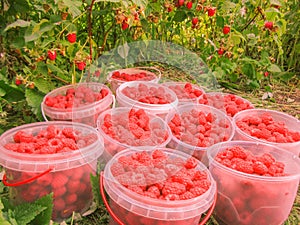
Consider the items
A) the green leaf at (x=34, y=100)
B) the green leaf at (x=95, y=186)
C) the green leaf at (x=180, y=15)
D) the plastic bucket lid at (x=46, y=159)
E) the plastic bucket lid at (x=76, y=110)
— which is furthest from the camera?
the green leaf at (x=180, y=15)

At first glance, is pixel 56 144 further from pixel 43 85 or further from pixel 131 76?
pixel 131 76

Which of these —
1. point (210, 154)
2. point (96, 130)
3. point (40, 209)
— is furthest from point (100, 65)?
point (40, 209)

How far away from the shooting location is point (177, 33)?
2529 millimetres

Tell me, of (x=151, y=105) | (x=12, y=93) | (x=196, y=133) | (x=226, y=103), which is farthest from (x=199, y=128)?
(x=12, y=93)

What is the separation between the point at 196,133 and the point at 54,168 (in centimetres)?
56

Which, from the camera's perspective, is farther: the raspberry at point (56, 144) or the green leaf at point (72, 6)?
the green leaf at point (72, 6)

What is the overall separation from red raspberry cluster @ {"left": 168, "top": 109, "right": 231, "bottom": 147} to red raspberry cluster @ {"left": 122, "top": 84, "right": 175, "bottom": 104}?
11 cm

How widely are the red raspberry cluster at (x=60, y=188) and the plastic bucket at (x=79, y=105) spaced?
31cm

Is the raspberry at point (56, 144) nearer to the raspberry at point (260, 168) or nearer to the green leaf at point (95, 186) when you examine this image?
the green leaf at point (95, 186)

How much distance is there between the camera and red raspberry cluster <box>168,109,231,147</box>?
4.74 ft

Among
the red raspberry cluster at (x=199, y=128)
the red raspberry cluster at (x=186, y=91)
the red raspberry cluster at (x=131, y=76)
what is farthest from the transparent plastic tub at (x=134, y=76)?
the red raspberry cluster at (x=199, y=128)

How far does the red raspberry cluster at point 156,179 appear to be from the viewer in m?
1.11

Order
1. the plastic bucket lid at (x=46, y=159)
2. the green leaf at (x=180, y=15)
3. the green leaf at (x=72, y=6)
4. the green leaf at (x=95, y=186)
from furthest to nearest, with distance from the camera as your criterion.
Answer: the green leaf at (x=180, y=15), the green leaf at (x=72, y=6), the green leaf at (x=95, y=186), the plastic bucket lid at (x=46, y=159)

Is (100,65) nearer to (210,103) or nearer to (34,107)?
(34,107)
